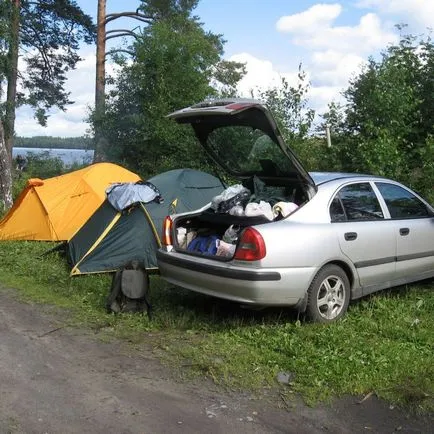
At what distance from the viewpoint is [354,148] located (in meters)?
10.2

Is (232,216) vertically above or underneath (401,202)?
underneath

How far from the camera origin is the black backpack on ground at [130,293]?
5.91 meters

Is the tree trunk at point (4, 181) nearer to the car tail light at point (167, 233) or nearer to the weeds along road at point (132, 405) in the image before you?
the car tail light at point (167, 233)

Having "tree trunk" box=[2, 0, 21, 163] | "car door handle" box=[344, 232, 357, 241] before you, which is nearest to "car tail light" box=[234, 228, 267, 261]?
"car door handle" box=[344, 232, 357, 241]

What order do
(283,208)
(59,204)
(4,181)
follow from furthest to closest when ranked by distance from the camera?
(4,181) < (59,204) < (283,208)

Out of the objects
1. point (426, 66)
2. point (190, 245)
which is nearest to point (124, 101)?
point (426, 66)

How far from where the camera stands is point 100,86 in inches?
821

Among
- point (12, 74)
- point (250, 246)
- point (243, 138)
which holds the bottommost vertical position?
point (250, 246)

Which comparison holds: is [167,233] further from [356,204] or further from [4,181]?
[4,181]

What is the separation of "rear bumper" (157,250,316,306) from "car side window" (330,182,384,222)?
0.75m

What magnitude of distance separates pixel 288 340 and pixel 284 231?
922mm

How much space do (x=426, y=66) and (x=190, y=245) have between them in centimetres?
875

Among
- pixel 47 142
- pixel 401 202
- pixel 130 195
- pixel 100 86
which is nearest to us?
pixel 401 202

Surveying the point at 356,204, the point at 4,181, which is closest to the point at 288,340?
the point at 356,204
